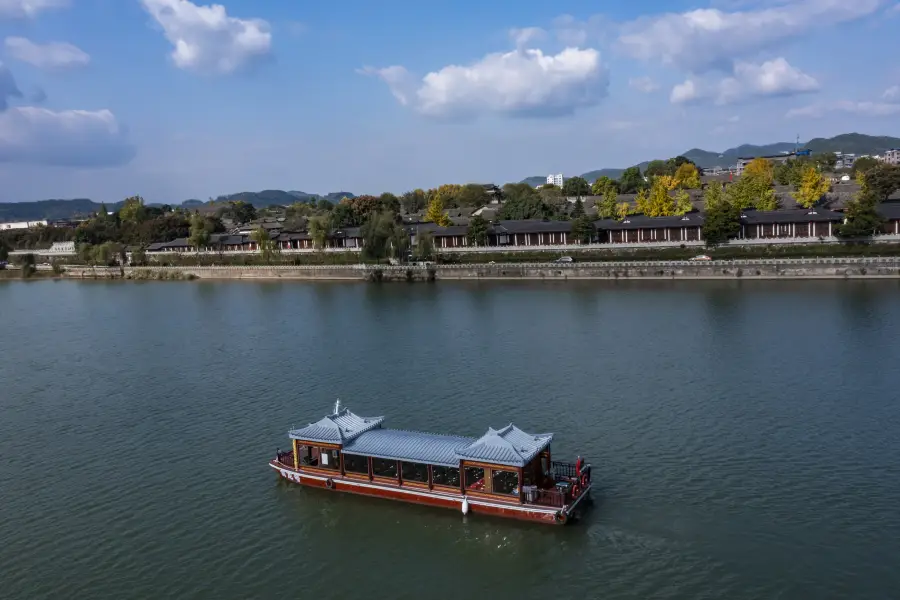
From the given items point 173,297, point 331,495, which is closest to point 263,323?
point 173,297

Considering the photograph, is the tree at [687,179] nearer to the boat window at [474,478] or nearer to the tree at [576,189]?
the tree at [576,189]

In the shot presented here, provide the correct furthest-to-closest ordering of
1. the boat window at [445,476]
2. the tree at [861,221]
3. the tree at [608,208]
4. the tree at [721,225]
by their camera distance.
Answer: the tree at [608,208] → the tree at [721,225] → the tree at [861,221] → the boat window at [445,476]

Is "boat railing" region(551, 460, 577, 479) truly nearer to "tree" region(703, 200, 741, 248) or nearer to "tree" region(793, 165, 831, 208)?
"tree" region(703, 200, 741, 248)

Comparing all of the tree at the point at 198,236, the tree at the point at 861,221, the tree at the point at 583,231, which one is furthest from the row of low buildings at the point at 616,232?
the tree at the point at 198,236

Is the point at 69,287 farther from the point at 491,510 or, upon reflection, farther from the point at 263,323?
the point at 491,510

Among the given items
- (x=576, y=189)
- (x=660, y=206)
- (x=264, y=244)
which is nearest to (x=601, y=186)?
(x=576, y=189)

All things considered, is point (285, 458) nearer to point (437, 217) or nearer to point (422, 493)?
point (422, 493)
